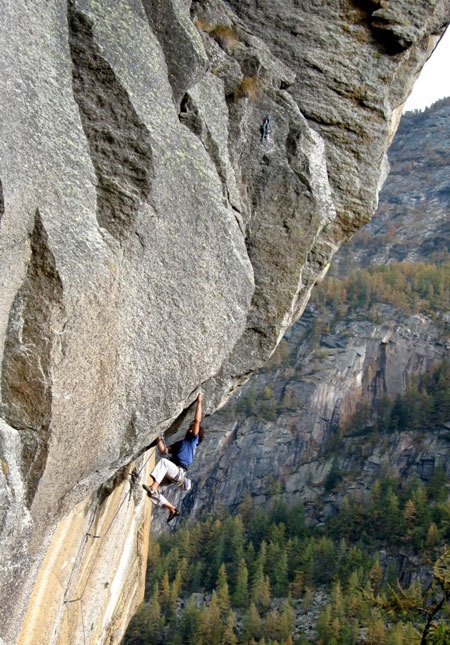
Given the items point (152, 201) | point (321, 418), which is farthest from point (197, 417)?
point (321, 418)

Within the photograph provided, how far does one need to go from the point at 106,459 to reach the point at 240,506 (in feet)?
301

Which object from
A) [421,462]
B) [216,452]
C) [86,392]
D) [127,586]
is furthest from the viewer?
[216,452]

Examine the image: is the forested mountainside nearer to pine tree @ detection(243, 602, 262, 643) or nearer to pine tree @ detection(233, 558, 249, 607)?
pine tree @ detection(233, 558, 249, 607)

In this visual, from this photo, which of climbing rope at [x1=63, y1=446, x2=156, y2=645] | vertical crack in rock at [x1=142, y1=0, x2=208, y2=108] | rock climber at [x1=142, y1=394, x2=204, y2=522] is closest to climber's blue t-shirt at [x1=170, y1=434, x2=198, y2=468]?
rock climber at [x1=142, y1=394, x2=204, y2=522]

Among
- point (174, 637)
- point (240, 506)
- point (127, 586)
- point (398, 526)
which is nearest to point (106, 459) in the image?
point (127, 586)

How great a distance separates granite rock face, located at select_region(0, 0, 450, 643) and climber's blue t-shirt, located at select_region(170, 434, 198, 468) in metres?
1.00

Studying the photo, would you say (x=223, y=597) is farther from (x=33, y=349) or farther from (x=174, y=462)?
(x=33, y=349)

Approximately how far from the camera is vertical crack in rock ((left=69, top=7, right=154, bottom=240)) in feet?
27.2

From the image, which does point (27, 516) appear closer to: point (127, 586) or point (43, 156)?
point (43, 156)

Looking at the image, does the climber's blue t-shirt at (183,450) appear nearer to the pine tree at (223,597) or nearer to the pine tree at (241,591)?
the pine tree at (223,597)

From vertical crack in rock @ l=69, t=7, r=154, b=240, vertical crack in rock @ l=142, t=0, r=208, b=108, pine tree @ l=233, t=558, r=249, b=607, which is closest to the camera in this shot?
vertical crack in rock @ l=69, t=7, r=154, b=240

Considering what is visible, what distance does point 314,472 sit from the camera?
10088 cm

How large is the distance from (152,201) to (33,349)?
226 centimetres

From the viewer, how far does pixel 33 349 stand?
7395 millimetres
